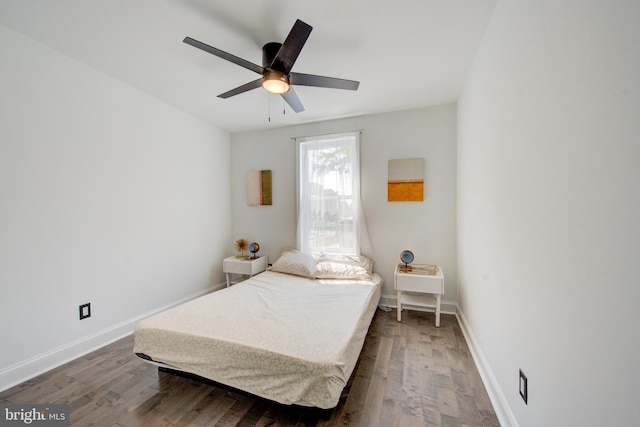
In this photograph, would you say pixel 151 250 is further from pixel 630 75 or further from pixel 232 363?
pixel 630 75

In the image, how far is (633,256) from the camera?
2.09 ft

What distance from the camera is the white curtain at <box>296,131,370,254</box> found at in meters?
3.33

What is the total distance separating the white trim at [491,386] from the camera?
4.56ft

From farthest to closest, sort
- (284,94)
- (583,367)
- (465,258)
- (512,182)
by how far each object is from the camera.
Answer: (465,258)
(284,94)
(512,182)
(583,367)

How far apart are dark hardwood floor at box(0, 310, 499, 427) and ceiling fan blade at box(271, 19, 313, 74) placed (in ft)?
7.32

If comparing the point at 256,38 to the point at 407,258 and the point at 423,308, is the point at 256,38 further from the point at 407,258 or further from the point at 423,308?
the point at 423,308

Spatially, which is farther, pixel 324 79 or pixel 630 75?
pixel 324 79

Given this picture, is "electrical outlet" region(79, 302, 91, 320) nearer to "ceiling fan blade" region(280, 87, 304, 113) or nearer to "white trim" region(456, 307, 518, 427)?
"ceiling fan blade" region(280, 87, 304, 113)

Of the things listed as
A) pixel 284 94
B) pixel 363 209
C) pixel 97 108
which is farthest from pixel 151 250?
pixel 363 209

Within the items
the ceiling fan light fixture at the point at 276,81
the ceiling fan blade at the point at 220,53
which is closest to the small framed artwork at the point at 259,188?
the ceiling fan light fixture at the point at 276,81

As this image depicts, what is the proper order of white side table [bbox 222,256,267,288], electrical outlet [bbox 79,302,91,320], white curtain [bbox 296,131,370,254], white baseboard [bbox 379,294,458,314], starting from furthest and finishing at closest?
white side table [bbox 222,256,267,288]
white curtain [bbox 296,131,370,254]
white baseboard [bbox 379,294,458,314]
electrical outlet [bbox 79,302,91,320]

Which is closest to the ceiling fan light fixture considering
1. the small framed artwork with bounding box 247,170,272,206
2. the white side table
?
the small framed artwork with bounding box 247,170,272,206

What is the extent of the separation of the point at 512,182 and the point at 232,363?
1989mm

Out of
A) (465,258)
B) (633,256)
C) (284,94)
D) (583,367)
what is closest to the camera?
(633,256)
